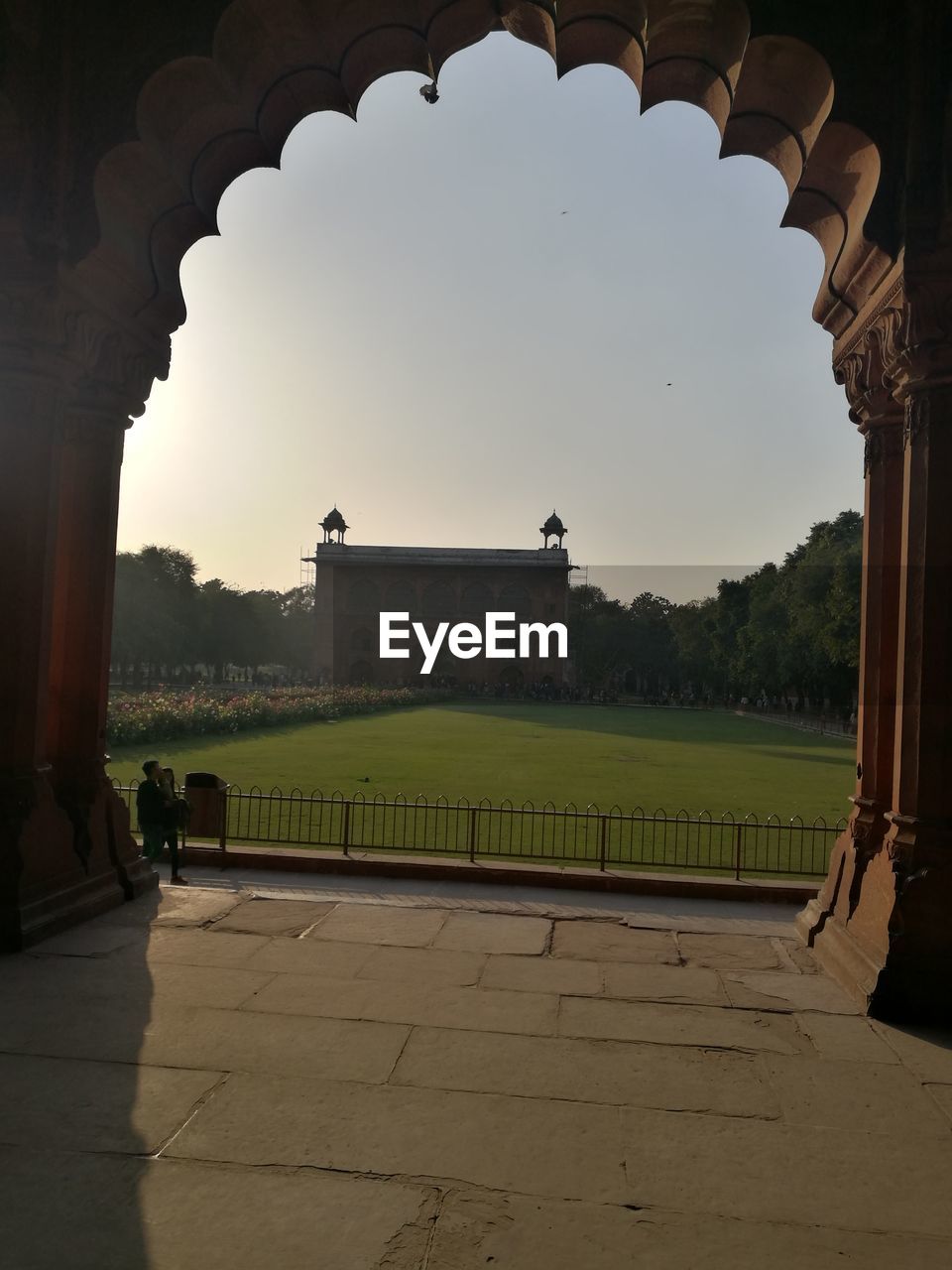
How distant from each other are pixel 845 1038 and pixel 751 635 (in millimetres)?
47439

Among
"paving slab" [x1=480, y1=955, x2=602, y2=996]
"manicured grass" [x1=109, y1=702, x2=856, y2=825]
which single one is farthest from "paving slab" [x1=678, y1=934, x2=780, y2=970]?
"manicured grass" [x1=109, y1=702, x2=856, y2=825]

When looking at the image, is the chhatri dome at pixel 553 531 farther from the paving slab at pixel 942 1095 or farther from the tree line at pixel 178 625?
the paving slab at pixel 942 1095

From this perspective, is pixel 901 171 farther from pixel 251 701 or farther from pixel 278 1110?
pixel 251 701

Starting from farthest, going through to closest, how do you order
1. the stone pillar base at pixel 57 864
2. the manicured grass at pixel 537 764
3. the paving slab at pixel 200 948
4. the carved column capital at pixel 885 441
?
the manicured grass at pixel 537 764, the carved column capital at pixel 885 441, the stone pillar base at pixel 57 864, the paving slab at pixel 200 948

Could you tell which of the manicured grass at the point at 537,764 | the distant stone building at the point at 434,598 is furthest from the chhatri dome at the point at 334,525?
the manicured grass at the point at 537,764

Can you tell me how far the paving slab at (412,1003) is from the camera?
3.91 metres

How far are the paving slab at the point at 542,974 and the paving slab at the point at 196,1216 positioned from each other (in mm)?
1799

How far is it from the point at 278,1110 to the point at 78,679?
3.40 m

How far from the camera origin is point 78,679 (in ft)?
18.5

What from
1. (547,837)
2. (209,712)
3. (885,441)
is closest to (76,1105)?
(885,441)

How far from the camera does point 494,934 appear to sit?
5.32 meters

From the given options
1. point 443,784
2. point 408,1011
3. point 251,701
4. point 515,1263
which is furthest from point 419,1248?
point 251,701

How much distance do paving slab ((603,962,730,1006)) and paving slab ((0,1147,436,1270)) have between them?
197 cm

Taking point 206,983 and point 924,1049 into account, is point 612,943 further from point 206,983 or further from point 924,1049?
point 206,983
